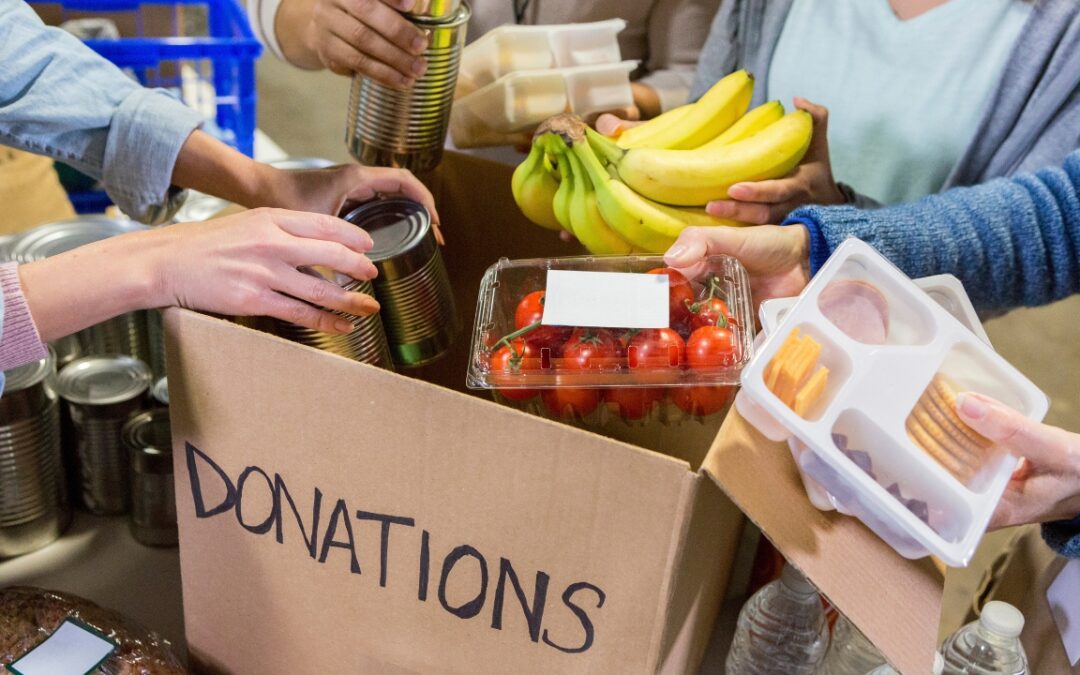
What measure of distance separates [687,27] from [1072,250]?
77cm

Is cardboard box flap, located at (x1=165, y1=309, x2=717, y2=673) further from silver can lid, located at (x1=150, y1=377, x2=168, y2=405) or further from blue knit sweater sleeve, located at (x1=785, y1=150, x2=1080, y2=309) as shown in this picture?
blue knit sweater sleeve, located at (x1=785, y1=150, x2=1080, y2=309)

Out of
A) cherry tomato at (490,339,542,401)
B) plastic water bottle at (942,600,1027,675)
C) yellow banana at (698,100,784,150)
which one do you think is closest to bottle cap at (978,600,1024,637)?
plastic water bottle at (942,600,1027,675)

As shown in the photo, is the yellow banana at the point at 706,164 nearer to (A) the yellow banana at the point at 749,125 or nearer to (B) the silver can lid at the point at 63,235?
(A) the yellow banana at the point at 749,125

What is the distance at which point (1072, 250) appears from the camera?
1.03 metres

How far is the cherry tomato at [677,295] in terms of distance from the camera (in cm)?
83

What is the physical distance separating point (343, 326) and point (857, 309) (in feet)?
1.48

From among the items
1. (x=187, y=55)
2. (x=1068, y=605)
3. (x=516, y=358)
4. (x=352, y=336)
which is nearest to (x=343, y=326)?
(x=352, y=336)

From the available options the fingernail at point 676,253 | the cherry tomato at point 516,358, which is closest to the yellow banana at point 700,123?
the fingernail at point 676,253

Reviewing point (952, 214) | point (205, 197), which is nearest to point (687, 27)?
point (952, 214)

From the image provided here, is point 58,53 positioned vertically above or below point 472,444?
above

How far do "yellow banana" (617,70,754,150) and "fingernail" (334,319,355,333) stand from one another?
401 mm

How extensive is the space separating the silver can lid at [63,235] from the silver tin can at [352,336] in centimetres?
39

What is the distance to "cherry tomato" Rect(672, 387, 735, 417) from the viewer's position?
83 cm

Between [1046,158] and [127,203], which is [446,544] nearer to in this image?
[127,203]
